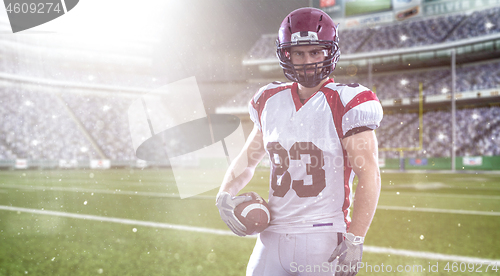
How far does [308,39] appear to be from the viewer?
5.27 ft

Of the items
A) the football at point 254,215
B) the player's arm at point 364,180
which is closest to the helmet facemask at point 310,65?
the player's arm at point 364,180

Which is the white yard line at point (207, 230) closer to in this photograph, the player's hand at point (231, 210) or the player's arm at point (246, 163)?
the player's arm at point (246, 163)

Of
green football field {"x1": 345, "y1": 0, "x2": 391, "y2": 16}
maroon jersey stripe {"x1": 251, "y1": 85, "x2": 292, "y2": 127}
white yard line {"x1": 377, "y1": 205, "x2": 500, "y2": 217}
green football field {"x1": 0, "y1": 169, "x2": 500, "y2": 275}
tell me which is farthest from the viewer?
green football field {"x1": 345, "y1": 0, "x2": 391, "y2": 16}

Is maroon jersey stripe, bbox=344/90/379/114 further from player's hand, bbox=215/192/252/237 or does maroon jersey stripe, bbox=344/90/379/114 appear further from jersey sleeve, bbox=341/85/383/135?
player's hand, bbox=215/192/252/237

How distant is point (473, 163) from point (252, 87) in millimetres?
19807

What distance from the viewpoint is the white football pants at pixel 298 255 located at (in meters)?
1.52

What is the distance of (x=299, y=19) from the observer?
5.45ft

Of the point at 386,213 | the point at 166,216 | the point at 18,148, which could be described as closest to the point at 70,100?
the point at 18,148

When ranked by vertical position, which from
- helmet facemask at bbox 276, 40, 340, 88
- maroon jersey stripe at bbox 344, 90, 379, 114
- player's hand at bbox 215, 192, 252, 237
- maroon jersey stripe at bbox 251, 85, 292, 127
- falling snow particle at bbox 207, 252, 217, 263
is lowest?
falling snow particle at bbox 207, 252, 217, 263

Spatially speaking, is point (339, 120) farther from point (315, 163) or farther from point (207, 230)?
point (207, 230)


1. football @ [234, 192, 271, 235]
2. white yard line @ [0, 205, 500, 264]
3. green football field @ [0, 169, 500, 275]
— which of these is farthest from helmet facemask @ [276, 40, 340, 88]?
white yard line @ [0, 205, 500, 264]

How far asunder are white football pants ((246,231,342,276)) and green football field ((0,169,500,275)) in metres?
1.97

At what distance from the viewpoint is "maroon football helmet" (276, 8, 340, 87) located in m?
1.62

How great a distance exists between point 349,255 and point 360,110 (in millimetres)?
584
